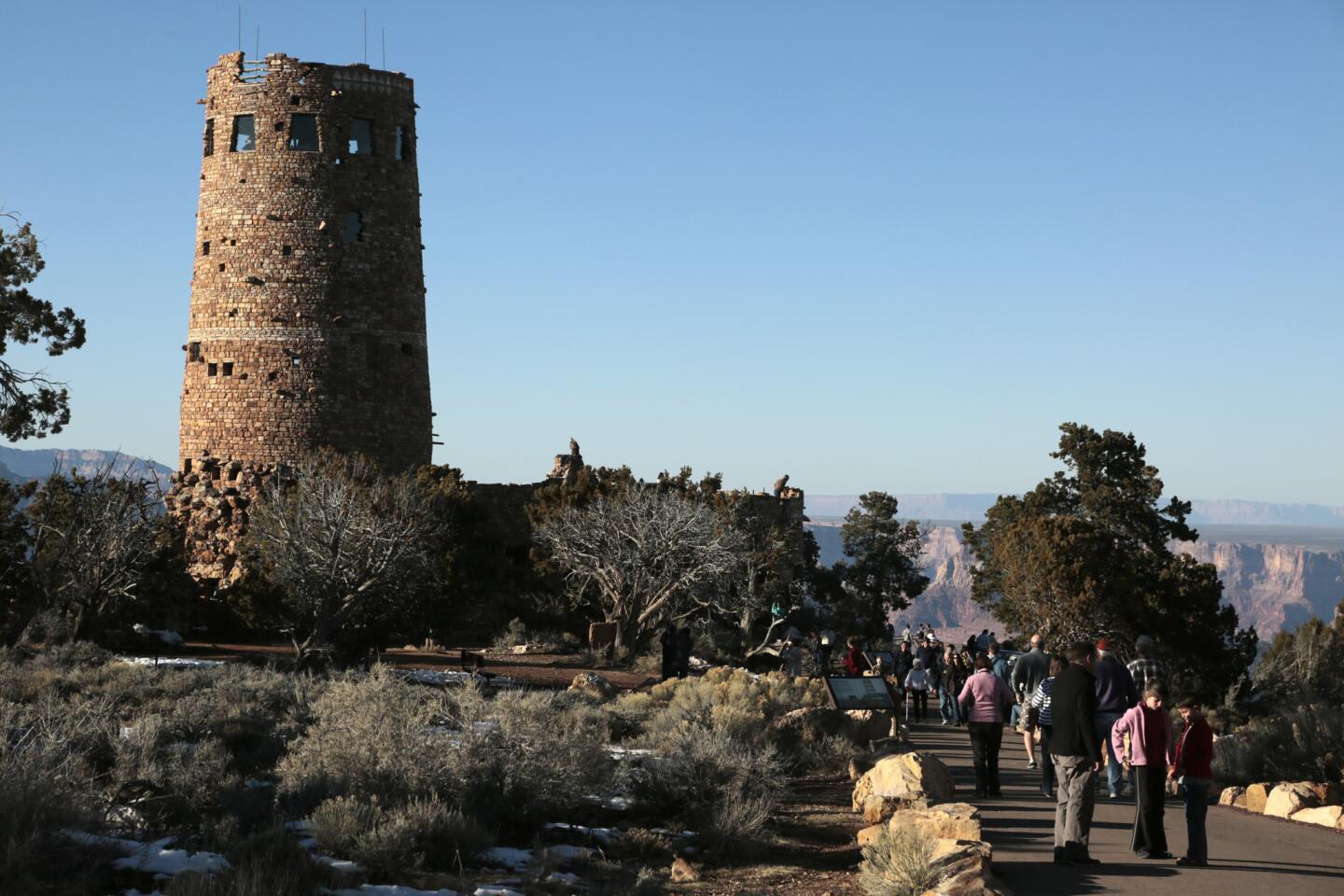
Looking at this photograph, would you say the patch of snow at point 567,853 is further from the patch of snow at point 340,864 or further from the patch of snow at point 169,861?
the patch of snow at point 169,861

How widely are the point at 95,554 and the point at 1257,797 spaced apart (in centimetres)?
1994

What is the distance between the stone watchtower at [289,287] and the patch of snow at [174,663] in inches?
384

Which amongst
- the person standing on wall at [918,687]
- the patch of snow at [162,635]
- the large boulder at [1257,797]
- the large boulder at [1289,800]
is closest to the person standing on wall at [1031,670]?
the large boulder at [1257,797]

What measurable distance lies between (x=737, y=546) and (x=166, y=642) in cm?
1449

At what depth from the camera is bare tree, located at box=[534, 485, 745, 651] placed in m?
31.9

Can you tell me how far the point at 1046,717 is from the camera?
574 inches

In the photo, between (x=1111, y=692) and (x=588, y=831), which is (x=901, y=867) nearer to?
(x=588, y=831)

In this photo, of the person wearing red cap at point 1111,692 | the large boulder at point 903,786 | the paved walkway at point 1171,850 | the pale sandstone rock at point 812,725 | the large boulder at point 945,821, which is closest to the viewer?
the paved walkway at point 1171,850

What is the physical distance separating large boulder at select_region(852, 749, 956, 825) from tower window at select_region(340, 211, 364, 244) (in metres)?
24.7

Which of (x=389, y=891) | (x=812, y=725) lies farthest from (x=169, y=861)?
(x=812, y=725)

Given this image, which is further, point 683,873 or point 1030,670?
point 1030,670

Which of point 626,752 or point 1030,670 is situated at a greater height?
point 1030,670

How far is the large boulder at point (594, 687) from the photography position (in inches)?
897

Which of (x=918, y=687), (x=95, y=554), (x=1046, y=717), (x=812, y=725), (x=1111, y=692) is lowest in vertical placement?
(x=812, y=725)
